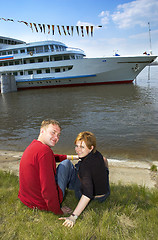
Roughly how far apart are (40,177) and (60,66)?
24.2m

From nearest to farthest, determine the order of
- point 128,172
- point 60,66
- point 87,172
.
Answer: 1. point 87,172
2. point 128,172
3. point 60,66

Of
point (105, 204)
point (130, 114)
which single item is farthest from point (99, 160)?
point (130, 114)

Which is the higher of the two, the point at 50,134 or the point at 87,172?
the point at 50,134

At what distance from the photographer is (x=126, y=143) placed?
5.68 meters

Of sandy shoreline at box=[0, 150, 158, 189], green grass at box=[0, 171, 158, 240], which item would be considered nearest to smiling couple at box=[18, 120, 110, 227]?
green grass at box=[0, 171, 158, 240]

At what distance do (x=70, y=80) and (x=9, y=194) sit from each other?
2364 centimetres

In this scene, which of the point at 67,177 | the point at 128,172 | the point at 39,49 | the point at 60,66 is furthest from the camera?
the point at 39,49

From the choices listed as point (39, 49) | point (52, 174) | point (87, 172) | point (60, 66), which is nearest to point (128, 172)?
point (87, 172)

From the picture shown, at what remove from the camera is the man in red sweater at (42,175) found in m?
1.72

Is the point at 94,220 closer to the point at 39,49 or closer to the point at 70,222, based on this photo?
A: the point at 70,222

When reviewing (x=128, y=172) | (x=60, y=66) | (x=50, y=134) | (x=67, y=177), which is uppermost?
(x=60, y=66)

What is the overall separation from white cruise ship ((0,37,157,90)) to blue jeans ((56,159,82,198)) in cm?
2232

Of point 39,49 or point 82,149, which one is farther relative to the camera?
point 39,49

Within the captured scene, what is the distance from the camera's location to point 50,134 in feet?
6.26
